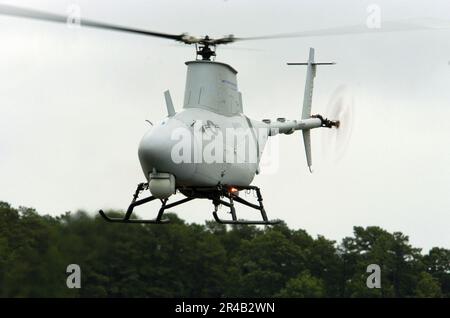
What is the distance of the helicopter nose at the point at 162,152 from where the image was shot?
32.1m

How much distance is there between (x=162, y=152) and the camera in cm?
3203

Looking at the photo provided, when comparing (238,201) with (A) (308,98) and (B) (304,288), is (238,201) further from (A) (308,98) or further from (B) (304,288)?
(B) (304,288)

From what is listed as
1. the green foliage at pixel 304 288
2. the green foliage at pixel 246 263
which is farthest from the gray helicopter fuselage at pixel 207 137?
the green foliage at pixel 304 288

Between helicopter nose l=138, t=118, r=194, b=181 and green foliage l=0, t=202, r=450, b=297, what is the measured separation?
6.07 metres

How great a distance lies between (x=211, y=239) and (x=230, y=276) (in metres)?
4.10

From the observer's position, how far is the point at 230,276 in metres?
61.4

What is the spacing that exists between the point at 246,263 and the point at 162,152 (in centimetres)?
3015

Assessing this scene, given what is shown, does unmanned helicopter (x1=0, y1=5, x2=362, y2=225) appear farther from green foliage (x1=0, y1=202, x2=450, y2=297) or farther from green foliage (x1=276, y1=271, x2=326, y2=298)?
green foliage (x1=276, y1=271, x2=326, y2=298)

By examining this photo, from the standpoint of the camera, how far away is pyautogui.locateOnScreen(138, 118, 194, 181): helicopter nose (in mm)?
32062

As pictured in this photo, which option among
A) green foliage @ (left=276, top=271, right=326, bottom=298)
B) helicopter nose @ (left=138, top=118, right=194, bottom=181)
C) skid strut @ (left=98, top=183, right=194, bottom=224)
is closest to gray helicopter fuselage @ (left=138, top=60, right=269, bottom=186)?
helicopter nose @ (left=138, top=118, right=194, bottom=181)

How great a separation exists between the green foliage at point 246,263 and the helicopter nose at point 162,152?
6.07 meters

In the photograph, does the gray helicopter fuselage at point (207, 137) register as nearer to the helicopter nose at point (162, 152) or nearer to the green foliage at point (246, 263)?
the helicopter nose at point (162, 152)

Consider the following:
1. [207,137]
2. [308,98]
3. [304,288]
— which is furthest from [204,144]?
[304,288]
